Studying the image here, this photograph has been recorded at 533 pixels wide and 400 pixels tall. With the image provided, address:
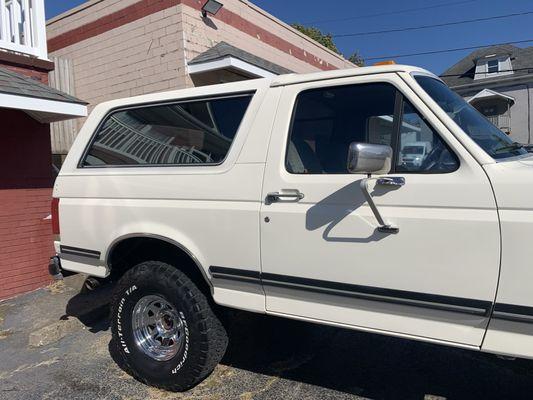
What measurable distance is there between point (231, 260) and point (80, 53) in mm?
7863

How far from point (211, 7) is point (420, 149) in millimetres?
6764

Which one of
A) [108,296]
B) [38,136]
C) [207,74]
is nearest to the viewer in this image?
[108,296]

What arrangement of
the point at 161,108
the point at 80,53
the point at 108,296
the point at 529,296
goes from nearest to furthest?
the point at 529,296 → the point at 161,108 → the point at 108,296 → the point at 80,53

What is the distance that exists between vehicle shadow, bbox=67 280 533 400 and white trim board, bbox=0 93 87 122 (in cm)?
295

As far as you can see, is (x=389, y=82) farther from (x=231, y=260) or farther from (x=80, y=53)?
(x=80, y=53)

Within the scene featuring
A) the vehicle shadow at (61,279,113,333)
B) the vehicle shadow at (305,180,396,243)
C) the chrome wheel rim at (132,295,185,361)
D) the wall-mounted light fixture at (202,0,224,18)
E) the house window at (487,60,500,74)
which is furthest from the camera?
the house window at (487,60,500,74)

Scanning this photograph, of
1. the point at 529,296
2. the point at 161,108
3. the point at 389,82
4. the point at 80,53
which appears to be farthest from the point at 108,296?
the point at 80,53

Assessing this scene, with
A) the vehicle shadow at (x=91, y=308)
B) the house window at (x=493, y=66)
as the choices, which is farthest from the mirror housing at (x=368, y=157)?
the house window at (x=493, y=66)

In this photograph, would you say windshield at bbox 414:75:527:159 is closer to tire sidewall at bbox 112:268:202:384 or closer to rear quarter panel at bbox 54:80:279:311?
rear quarter panel at bbox 54:80:279:311

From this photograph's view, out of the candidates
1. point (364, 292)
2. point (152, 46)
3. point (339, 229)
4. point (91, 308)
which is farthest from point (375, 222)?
point (152, 46)

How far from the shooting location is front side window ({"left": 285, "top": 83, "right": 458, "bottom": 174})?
2.75m

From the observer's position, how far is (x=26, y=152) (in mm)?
6461

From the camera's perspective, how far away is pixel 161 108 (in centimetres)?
386

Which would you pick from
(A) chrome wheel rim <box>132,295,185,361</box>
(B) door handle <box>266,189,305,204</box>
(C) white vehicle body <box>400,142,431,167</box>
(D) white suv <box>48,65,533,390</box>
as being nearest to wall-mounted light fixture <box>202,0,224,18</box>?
(D) white suv <box>48,65,533,390</box>
